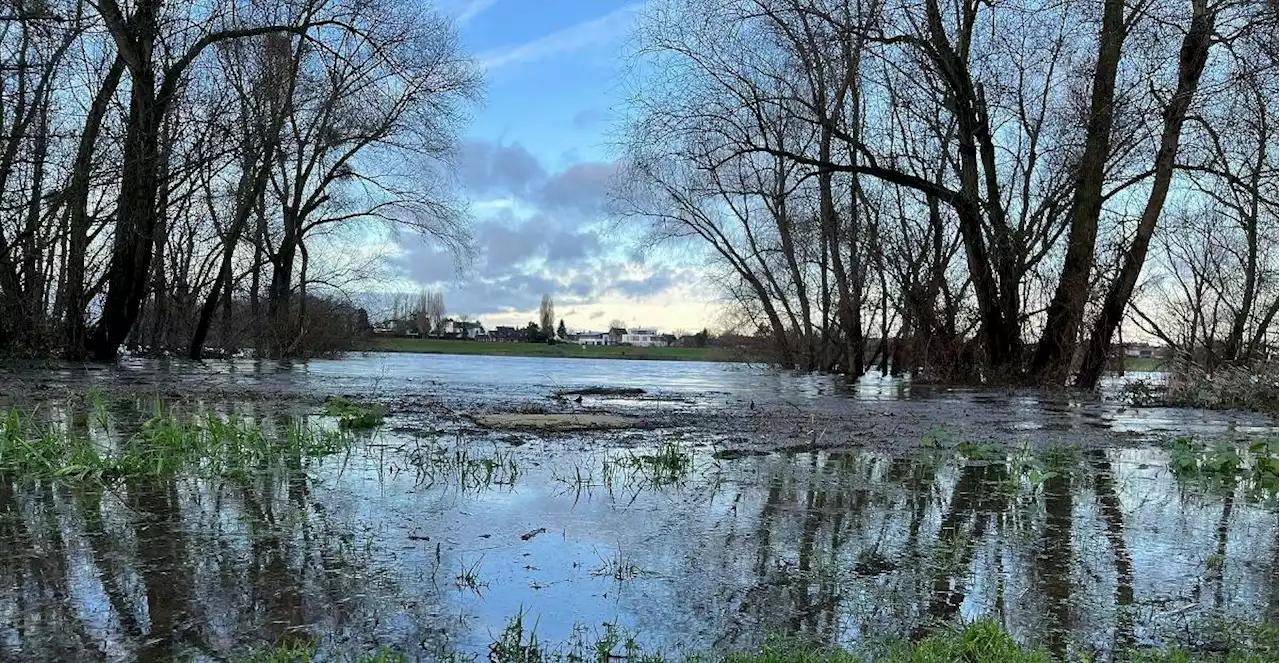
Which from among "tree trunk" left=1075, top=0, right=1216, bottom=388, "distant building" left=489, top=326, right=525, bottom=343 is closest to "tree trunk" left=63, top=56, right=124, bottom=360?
"tree trunk" left=1075, top=0, right=1216, bottom=388

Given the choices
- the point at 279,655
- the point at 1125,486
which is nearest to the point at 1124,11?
the point at 1125,486

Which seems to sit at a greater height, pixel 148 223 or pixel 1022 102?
pixel 1022 102

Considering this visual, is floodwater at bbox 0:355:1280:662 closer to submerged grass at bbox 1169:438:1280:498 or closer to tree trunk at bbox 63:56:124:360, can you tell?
submerged grass at bbox 1169:438:1280:498

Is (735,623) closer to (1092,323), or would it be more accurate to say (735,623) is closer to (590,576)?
(590,576)

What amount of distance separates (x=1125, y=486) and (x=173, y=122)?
16.2 meters

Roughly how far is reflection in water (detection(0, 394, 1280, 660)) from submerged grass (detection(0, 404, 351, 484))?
0.60 ft

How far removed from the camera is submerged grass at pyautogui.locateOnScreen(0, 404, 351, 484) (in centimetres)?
393

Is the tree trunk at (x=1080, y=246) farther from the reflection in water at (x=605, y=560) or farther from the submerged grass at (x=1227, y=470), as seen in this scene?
the reflection in water at (x=605, y=560)

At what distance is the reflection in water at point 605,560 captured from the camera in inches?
88.9

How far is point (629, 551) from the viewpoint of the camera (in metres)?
3.01

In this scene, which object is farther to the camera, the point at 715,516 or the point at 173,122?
the point at 173,122

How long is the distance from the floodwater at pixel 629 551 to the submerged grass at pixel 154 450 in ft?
0.54

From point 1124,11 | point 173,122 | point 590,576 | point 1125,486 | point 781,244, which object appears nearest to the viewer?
point 590,576

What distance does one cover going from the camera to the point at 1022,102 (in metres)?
16.4
